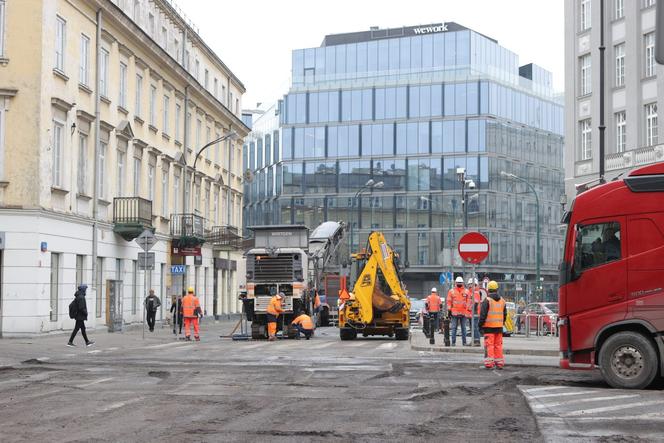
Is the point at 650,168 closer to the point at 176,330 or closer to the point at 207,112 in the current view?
the point at 176,330

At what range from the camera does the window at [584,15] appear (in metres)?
49.2

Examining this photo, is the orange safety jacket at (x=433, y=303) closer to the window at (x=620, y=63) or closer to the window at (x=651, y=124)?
the window at (x=651, y=124)

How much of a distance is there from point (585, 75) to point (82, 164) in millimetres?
26045

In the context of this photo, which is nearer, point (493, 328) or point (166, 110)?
point (493, 328)

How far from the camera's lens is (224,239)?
55.8 m

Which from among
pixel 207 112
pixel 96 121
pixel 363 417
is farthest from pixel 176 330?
pixel 363 417

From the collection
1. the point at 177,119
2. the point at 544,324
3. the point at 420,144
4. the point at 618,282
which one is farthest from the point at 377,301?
the point at 420,144

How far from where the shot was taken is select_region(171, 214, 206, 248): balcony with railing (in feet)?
156

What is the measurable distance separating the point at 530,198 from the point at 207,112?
3822 centimetres

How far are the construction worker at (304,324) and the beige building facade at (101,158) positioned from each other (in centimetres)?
585

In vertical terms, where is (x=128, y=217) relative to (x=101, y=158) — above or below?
below

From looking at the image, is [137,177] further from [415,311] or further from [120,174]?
[415,311]

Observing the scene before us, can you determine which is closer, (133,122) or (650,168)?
(650,168)

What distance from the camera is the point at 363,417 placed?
1141 cm
